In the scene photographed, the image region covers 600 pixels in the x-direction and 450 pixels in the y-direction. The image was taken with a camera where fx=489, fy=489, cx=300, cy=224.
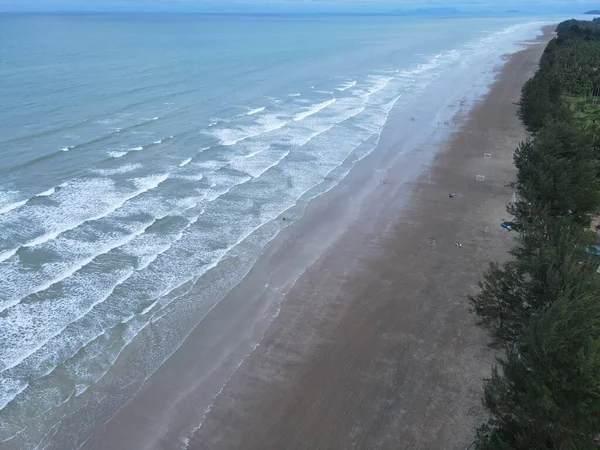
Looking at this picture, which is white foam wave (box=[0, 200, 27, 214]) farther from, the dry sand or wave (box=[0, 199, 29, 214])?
the dry sand

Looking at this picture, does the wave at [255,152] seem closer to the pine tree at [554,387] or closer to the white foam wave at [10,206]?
the white foam wave at [10,206]

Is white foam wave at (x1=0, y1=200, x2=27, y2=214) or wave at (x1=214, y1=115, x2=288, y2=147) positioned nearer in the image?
white foam wave at (x1=0, y1=200, x2=27, y2=214)

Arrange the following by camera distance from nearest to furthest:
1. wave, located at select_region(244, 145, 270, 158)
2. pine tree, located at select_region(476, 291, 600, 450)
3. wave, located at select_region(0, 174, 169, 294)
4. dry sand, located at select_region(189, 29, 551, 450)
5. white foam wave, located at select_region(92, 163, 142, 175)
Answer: pine tree, located at select_region(476, 291, 600, 450)
dry sand, located at select_region(189, 29, 551, 450)
wave, located at select_region(0, 174, 169, 294)
white foam wave, located at select_region(92, 163, 142, 175)
wave, located at select_region(244, 145, 270, 158)

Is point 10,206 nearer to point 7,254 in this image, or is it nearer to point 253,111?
point 7,254

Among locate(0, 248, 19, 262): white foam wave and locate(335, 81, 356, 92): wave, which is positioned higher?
locate(0, 248, 19, 262): white foam wave

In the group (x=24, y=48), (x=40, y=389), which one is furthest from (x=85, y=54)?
(x=40, y=389)

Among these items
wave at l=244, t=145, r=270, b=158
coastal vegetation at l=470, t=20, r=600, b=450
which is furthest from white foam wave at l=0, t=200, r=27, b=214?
coastal vegetation at l=470, t=20, r=600, b=450
